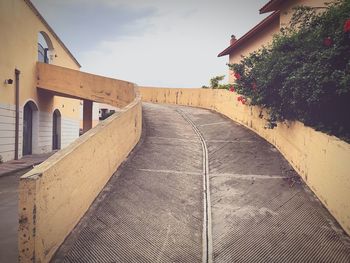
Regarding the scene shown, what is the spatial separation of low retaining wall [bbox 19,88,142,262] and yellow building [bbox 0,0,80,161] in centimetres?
844

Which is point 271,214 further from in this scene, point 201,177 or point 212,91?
point 212,91

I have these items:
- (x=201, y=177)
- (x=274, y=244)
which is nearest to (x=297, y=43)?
(x=201, y=177)

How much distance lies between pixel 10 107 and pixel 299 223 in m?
12.7

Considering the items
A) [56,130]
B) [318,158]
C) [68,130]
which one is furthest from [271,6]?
[68,130]

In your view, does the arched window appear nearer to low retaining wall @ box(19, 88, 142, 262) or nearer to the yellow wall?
the yellow wall

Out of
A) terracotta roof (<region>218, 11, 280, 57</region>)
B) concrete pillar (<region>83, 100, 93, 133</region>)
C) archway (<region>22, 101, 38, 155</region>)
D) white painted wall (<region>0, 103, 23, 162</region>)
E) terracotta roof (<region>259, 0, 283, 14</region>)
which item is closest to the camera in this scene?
white painted wall (<region>0, 103, 23, 162</region>)

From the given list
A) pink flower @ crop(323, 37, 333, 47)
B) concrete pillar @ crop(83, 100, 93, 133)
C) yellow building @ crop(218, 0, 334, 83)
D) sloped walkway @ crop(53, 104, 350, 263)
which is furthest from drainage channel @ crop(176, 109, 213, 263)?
concrete pillar @ crop(83, 100, 93, 133)

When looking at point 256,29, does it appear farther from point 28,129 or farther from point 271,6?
point 28,129

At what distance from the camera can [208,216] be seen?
5281 mm

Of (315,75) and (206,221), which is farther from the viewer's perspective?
(315,75)

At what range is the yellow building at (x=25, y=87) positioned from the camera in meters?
12.5

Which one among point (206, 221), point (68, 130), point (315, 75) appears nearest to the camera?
point (206, 221)

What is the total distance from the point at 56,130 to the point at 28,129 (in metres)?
4.52

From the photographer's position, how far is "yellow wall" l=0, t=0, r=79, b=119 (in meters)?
12.2
